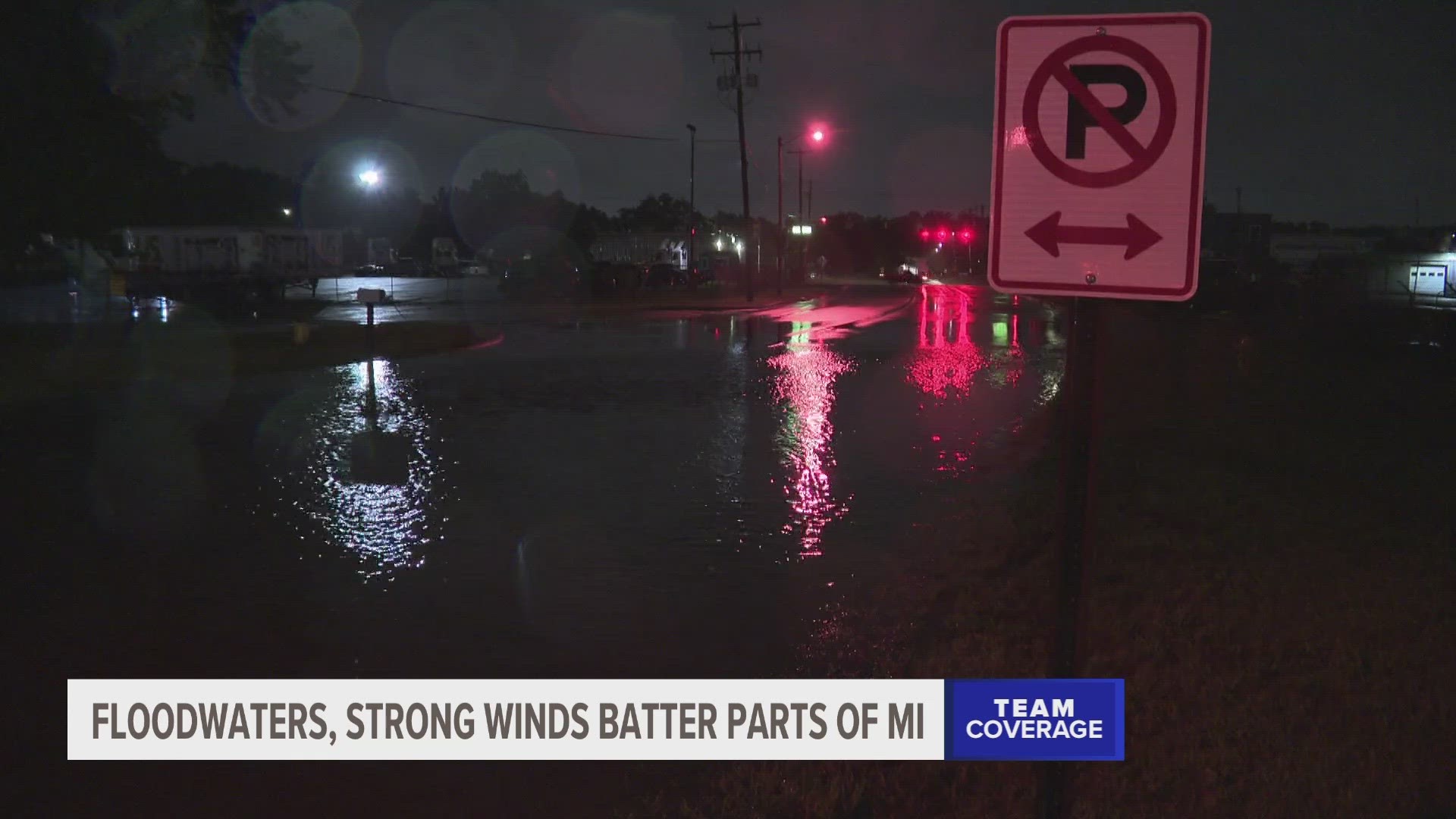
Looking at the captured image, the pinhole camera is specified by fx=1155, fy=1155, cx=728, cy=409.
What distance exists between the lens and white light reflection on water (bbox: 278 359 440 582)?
793 centimetres

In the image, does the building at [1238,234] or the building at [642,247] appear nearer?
the building at [642,247]

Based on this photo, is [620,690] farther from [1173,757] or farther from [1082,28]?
[1082,28]

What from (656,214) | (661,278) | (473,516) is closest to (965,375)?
(473,516)

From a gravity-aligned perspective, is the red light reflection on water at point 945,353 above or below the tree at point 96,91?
below

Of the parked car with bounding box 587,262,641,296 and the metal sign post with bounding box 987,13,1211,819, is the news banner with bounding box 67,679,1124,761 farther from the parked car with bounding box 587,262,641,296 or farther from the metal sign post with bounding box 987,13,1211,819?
the parked car with bounding box 587,262,641,296

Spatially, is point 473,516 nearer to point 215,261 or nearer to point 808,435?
point 808,435

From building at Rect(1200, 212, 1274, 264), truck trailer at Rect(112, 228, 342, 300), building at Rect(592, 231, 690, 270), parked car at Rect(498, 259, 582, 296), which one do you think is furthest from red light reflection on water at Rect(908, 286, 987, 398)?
building at Rect(1200, 212, 1274, 264)

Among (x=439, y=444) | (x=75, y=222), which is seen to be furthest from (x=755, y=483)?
(x=75, y=222)

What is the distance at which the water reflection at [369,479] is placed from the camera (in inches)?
313

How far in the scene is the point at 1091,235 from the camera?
2.90 meters

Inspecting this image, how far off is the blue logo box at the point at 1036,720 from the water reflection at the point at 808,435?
335cm

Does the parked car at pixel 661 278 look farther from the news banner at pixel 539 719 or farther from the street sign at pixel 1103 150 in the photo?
the street sign at pixel 1103 150

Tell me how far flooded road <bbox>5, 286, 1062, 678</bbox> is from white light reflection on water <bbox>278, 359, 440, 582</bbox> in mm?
38

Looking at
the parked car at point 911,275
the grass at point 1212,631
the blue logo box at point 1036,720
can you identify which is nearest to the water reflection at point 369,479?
the grass at point 1212,631
